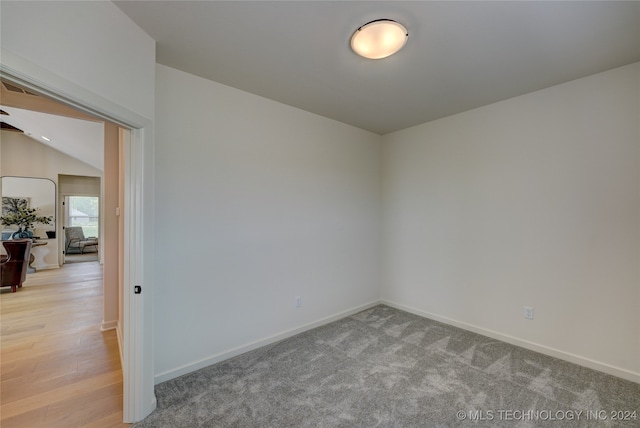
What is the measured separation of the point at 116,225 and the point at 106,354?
151 centimetres

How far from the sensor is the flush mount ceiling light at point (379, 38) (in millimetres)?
1727

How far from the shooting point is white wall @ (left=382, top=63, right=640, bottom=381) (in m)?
2.25

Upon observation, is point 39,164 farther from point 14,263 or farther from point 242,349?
point 242,349

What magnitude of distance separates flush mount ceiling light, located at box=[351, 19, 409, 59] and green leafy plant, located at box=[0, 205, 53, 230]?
29.4ft

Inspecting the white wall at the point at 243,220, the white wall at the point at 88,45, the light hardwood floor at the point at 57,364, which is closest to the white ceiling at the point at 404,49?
the white wall at the point at 88,45

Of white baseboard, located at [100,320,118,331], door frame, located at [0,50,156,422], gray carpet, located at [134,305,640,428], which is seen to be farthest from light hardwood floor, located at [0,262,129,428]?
gray carpet, located at [134,305,640,428]

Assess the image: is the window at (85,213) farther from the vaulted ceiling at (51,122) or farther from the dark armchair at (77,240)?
the vaulted ceiling at (51,122)

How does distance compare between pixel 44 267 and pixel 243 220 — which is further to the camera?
pixel 44 267

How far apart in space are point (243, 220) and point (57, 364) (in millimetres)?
2126

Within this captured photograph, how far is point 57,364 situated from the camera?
2461 millimetres

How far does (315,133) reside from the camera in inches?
131

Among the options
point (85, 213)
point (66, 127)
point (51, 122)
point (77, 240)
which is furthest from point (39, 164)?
Result: point (66, 127)

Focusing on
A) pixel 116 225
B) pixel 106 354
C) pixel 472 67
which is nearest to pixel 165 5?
pixel 472 67

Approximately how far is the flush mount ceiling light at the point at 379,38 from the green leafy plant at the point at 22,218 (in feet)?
29.4
